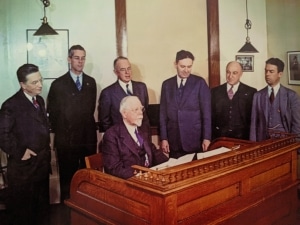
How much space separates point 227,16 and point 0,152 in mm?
1330

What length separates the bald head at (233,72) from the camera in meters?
2.13

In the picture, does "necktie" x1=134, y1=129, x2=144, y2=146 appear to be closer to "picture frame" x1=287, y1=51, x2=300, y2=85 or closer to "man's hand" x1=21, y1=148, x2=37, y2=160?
"man's hand" x1=21, y1=148, x2=37, y2=160

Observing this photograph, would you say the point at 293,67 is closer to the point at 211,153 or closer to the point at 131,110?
the point at 211,153

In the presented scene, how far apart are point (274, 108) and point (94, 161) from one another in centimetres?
113

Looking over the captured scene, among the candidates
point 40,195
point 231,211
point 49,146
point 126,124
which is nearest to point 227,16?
point 126,124

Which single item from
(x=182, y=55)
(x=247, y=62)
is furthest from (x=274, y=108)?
(x=182, y=55)

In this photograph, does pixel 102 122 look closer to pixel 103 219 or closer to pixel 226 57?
pixel 103 219

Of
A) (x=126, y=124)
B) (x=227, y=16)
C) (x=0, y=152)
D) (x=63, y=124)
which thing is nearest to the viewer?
(x=0, y=152)

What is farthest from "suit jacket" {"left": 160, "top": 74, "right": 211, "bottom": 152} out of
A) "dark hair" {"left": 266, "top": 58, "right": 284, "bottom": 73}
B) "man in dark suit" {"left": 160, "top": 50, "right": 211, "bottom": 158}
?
"dark hair" {"left": 266, "top": 58, "right": 284, "bottom": 73}

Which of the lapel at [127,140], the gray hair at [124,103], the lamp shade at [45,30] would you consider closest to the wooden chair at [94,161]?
the lapel at [127,140]

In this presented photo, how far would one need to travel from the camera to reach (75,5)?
1710mm

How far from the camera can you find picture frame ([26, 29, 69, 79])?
1.65 meters

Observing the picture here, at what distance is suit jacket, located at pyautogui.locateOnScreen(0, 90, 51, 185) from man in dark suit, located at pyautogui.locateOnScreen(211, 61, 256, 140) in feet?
3.09

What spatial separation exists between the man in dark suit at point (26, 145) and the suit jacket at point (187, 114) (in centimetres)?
63
